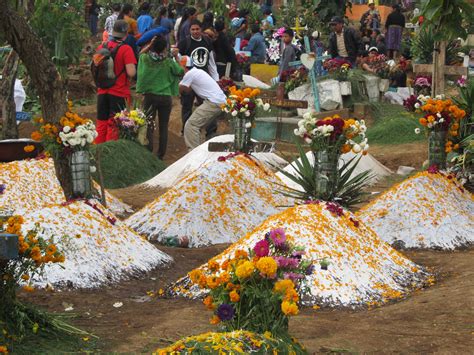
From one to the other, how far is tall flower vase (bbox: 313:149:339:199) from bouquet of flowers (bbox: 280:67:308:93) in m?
10.9

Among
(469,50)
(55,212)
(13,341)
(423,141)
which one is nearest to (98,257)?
(55,212)

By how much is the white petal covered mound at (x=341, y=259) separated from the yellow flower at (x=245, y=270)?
1.96 metres

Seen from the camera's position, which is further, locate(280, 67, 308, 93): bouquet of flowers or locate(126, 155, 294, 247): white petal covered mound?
locate(280, 67, 308, 93): bouquet of flowers

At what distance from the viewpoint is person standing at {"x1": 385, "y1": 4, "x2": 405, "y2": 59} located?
25344mm

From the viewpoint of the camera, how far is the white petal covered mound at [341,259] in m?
8.25

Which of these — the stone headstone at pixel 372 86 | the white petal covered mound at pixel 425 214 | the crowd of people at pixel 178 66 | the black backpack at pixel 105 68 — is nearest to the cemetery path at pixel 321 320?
the white petal covered mound at pixel 425 214

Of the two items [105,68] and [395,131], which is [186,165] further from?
[395,131]

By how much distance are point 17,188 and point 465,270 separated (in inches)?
198

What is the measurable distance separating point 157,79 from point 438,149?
19.1ft

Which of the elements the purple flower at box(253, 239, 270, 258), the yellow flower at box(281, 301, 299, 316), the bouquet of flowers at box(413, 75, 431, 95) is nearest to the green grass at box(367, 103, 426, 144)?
the bouquet of flowers at box(413, 75, 431, 95)

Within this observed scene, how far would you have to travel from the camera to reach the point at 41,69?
1008 cm

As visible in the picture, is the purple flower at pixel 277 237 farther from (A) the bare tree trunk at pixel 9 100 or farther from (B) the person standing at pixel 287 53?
(B) the person standing at pixel 287 53

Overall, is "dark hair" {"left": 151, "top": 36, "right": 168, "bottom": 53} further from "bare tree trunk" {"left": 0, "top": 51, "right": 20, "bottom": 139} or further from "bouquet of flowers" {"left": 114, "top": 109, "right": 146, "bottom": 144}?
"bare tree trunk" {"left": 0, "top": 51, "right": 20, "bottom": 139}

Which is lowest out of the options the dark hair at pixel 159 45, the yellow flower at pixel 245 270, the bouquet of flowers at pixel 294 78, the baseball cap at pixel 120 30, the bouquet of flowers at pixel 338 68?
the bouquet of flowers at pixel 294 78
